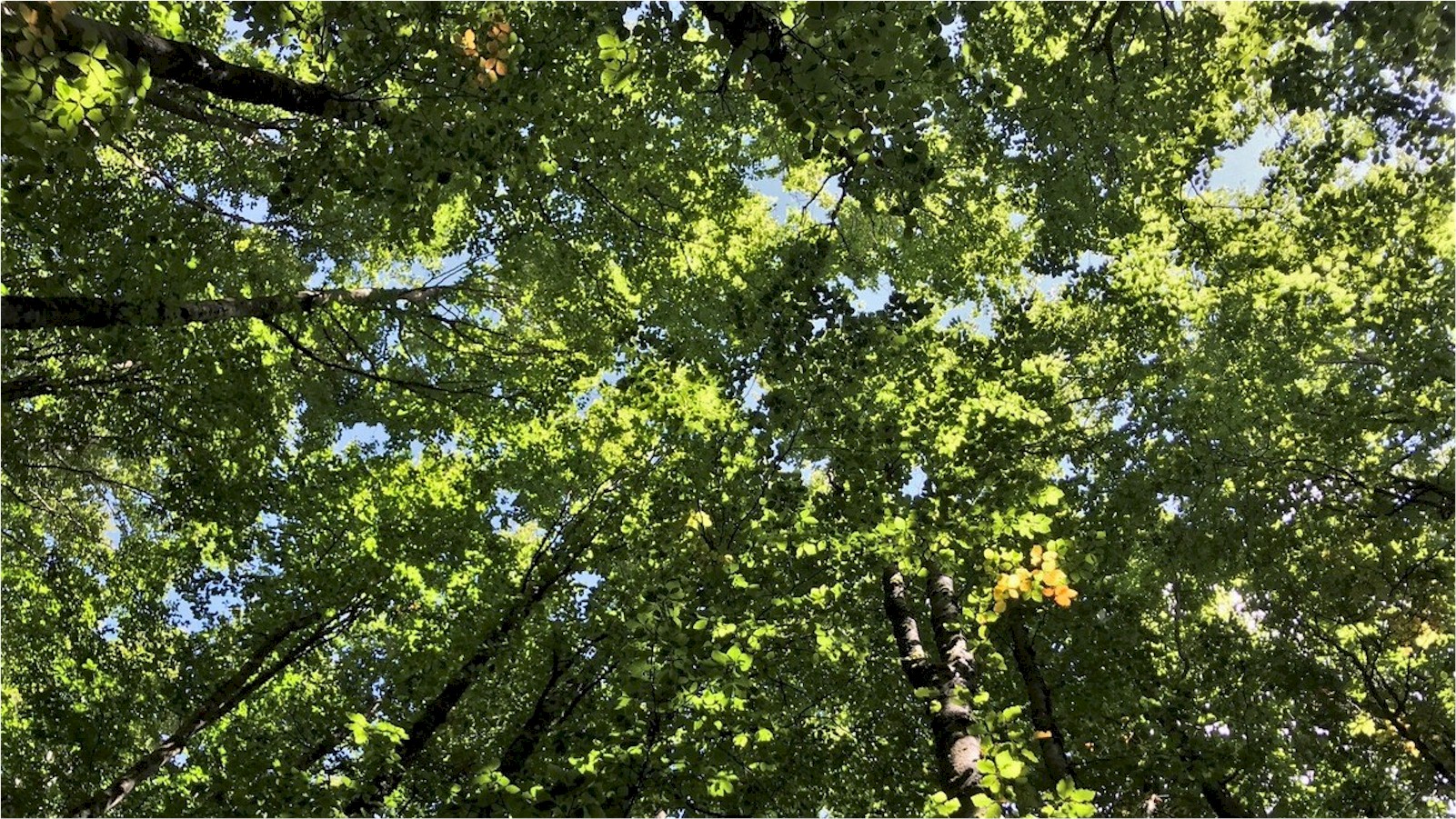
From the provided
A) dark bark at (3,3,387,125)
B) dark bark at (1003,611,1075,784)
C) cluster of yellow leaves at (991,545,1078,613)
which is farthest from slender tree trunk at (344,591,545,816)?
dark bark at (1003,611,1075,784)

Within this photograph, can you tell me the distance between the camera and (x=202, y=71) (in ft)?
12.1

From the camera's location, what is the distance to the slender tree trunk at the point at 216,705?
685cm

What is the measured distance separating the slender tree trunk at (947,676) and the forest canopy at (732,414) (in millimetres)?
58

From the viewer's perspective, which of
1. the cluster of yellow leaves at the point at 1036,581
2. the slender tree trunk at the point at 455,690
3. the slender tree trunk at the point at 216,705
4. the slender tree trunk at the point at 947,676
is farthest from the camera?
the slender tree trunk at the point at 216,705

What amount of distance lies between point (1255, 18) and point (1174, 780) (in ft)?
20.4

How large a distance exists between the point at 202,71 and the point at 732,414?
4737mm

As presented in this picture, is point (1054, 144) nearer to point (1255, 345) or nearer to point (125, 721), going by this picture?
point (1255, 345)

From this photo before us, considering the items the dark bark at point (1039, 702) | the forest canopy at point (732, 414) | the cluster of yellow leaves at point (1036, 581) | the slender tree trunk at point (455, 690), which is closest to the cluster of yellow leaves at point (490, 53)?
the forest canopy at point (732, 414)

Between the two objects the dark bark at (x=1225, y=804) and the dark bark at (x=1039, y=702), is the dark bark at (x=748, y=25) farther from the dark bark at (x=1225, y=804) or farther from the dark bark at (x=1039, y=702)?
the dark bark at (x=1225, y=804)

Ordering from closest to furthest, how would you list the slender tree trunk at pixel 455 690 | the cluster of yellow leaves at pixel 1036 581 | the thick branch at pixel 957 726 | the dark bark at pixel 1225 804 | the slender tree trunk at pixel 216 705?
the cluster of yellow leaves at pixel 1036 581 → the thick branch at pixel 957 726 → the slender tree trunk at pixel 455 690 → the dark bark at pixel 1225 804 → the slender tree trunk at pixel 216 705

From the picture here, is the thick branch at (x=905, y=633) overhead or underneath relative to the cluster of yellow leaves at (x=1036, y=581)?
overhead

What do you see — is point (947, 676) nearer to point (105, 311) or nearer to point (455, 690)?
point (455, 690)

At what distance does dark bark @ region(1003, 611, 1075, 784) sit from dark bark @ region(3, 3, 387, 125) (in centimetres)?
641

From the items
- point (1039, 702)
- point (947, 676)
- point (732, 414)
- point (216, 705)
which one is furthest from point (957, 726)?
point (216, 705)
